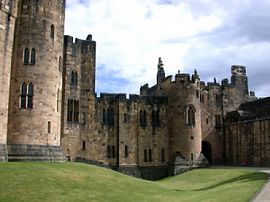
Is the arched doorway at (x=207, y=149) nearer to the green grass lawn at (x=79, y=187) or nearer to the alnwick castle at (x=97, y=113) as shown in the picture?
the alnwick castle at (x=97, y=113)

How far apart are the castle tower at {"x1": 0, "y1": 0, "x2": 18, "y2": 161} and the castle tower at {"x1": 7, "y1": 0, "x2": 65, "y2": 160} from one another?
2.79 ft

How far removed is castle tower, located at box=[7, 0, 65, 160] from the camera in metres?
30.0

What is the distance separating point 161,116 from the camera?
49156 millimetres

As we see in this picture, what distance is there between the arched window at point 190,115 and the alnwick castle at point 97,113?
0.13 metres

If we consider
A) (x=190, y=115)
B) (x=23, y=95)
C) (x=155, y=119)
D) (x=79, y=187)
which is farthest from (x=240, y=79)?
(x=79, y=187)

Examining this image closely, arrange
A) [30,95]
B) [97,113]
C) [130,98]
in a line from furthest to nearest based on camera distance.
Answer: [130,98] < [97,113] < [30,95]

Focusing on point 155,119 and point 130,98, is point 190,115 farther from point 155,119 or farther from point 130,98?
point 130,98

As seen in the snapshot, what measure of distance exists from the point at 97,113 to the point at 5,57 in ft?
56.5

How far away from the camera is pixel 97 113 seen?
4494cm

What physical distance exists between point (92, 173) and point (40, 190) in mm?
7266

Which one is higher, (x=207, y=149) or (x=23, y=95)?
(x=23, y=95)

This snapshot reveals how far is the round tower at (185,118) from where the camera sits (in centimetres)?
4741

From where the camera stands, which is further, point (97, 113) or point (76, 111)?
point (97, 113)

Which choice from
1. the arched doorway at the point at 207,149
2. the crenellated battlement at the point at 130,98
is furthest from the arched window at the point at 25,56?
the arched doorway at the point at 207,149
